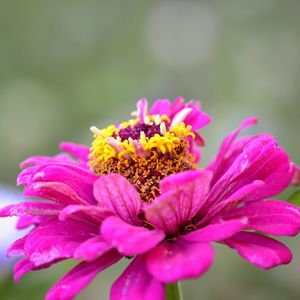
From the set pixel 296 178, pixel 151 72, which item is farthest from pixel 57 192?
pixel 151 72

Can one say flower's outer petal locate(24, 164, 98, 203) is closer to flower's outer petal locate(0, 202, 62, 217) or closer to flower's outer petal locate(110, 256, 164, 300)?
flower's outer petal locate(0, 202, 62, 217)

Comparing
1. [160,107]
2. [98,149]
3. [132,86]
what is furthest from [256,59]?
[98,149]

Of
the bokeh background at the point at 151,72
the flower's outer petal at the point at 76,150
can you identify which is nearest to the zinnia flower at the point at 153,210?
the flower's outer petal at the point at 76,150

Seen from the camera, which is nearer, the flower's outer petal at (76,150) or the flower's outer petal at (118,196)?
the flower's outer petal at (118,196)

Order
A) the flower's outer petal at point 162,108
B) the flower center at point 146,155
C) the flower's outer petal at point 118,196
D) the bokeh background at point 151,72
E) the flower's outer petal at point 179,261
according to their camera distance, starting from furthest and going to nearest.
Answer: the bokeh background at point 151,72
the flower's outer petal at point 162,108
the flower center at point 146,155
the flower's outer petal at point 118,196
the flower's outer petal at point 179,261

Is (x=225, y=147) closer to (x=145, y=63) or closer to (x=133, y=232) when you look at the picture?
(x=133, y=232)

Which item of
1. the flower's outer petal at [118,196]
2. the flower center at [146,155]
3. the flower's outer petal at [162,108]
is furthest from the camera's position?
the flower's outer petal at [162,108]

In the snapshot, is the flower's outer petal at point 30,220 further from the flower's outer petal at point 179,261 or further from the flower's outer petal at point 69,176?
the flower's outer petal at point 179,261
